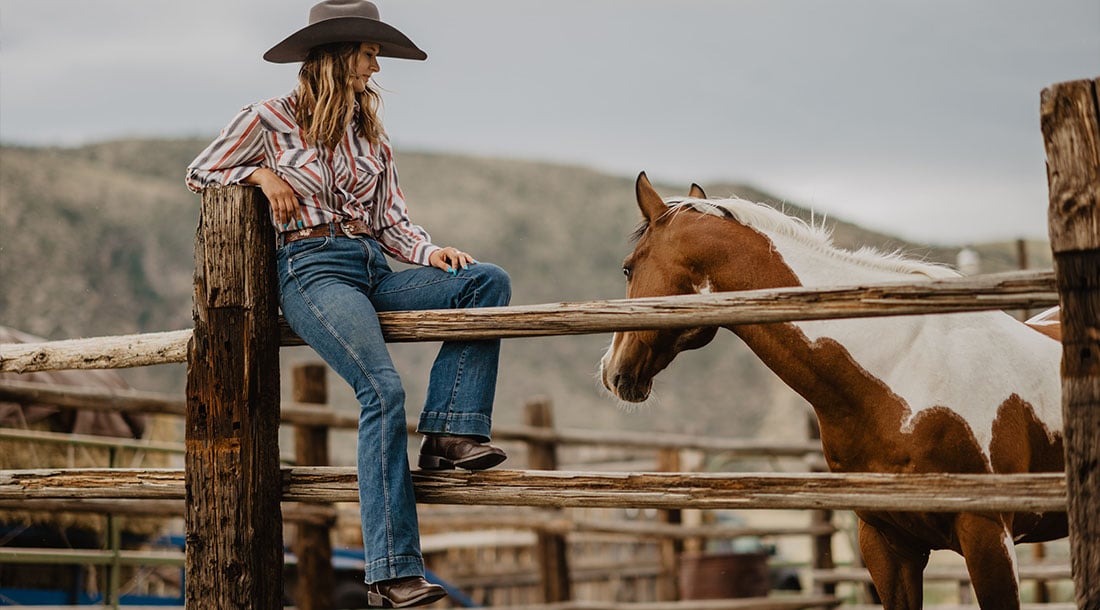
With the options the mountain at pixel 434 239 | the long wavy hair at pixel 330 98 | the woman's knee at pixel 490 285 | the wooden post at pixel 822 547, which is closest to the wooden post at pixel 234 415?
the long wavy hair at pixel 330 98

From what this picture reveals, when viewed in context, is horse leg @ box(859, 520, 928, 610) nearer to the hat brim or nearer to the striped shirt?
the striped shirt

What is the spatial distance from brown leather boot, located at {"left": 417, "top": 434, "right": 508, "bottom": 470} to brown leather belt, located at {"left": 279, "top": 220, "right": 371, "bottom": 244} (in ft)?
2.25

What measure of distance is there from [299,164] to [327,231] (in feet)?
0.73

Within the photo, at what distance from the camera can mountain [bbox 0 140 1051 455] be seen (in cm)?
5562

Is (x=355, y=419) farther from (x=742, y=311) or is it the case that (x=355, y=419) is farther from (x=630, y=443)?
(x=742, y=311)

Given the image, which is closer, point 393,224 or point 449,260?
point 449,260

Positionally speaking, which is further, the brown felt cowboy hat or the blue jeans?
the brown felt cowboy hat

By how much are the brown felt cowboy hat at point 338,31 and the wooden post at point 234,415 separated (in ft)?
1.49

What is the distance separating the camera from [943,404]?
3.53 metres

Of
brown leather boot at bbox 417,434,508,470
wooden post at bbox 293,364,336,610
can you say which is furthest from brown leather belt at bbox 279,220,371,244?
wooden post at bbox 293,364,336,610

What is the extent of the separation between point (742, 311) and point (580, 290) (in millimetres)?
63275

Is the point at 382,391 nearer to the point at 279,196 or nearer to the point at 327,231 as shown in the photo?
the point at 327,231

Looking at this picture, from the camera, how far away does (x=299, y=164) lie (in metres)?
3.42

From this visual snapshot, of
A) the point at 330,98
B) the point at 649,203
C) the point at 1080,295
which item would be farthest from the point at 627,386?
the point at 1080,295
